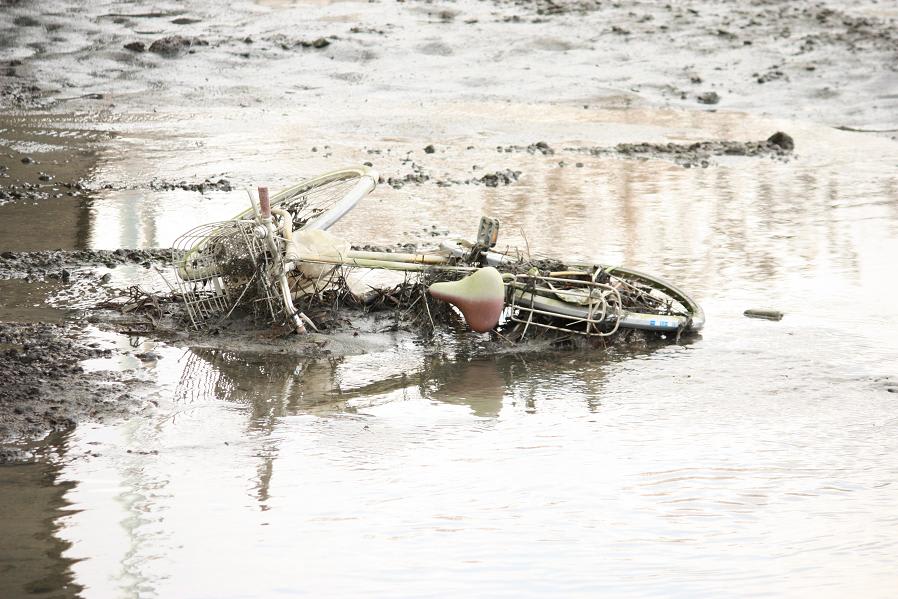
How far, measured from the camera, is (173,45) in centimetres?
1697

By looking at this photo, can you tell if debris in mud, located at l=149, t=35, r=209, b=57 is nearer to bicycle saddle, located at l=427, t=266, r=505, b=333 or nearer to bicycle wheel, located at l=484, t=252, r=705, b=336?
bicycle wheel, located at l=484, t=252, r=705, b=336

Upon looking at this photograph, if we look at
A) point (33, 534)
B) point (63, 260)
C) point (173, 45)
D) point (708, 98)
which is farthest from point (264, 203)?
point (173, 45)

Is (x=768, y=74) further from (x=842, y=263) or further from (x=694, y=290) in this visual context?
(x=694, y=290)

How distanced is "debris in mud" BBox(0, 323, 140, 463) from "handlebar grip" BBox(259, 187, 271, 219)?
1.14 meters

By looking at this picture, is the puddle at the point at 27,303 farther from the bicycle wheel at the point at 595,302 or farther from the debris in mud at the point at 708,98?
the debris in mud at the point at 708,98

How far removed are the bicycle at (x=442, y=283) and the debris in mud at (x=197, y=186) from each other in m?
3.14

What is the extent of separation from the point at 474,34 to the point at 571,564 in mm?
15296

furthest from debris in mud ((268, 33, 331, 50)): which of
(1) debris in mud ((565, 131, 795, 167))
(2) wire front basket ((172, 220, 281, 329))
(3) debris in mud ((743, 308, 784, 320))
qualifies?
(3) debris in mud ((743, 308, 784, 320))

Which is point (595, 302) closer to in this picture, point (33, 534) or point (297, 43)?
point (33, 534)

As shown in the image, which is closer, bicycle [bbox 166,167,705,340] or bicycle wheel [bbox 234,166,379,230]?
bicycle [bbox 166,167,705,340]

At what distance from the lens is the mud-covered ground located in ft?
33.3

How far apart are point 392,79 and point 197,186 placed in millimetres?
6627

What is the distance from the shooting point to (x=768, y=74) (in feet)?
55.4

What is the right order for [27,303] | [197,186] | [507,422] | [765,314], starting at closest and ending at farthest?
[507,422] → [27,303] → [765,314] → [197,186]
